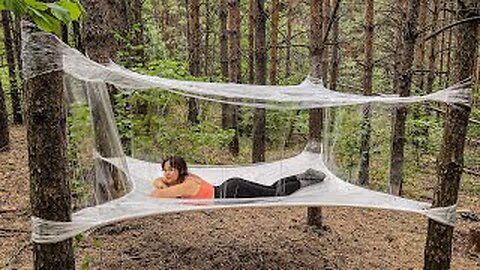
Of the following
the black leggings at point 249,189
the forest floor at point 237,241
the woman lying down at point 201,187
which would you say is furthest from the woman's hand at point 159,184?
the forest floor at point 237,241

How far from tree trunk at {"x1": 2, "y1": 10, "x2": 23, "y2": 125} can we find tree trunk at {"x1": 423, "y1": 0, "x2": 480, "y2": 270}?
244 inches

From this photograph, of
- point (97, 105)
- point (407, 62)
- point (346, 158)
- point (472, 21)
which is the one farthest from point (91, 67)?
point (346, 158)

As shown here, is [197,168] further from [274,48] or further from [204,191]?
[274,48]

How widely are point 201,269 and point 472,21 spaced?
2724mm

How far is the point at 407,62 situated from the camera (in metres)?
5.95

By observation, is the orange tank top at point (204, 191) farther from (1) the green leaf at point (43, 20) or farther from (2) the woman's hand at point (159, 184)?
(1) the green leaf at point (43, 20)

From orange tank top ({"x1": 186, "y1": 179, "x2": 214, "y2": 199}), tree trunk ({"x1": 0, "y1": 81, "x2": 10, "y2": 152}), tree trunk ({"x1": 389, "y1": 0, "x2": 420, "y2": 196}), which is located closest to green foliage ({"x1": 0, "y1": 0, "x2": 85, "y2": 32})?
orange tank top ({"x1": 186, "y1": 179, "x2": 214, "y2": 199})

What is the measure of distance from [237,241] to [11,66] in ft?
16.5

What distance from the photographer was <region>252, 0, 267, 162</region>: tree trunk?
6.87m

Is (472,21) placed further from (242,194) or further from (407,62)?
(407,62)

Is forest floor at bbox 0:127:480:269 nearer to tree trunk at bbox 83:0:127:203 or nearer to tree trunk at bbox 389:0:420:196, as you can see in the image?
tree trunk at bbox 83:0:127:203

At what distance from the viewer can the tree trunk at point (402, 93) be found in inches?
223

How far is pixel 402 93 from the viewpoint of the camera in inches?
235

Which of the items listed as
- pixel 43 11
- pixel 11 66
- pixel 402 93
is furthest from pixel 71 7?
pixel 11 66
